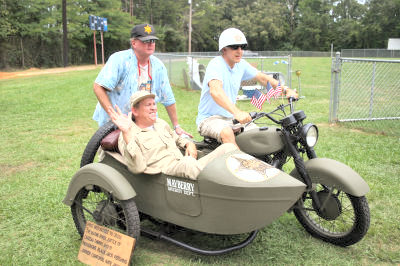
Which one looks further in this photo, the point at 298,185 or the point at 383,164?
the point at 383,164

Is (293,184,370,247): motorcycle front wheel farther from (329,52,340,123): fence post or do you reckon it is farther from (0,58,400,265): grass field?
(329,52,340,123): fence post

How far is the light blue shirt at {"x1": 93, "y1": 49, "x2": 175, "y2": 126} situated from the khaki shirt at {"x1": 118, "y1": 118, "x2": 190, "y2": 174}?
62 cm

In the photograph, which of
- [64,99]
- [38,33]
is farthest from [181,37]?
[64,99]

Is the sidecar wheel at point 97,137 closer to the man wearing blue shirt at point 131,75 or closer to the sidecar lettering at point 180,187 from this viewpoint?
the man wearing blue shirt at point 131,75

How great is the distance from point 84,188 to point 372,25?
2548 inches

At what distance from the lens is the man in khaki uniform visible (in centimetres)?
273

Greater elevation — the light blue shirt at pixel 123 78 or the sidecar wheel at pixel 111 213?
the light blue shirt at pixel 123 78

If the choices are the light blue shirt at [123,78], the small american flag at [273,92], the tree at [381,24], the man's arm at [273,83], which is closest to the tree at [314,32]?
the tree at [381,24]

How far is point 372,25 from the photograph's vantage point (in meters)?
58.5

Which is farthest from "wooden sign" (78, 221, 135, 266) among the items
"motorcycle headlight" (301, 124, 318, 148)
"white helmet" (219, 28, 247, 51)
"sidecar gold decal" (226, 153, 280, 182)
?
"white helmet" (219, 28, 247, 51)

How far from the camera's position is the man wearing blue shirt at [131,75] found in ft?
11.4

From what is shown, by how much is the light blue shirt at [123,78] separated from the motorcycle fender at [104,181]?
83cm

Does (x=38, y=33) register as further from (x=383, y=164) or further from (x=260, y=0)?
(x=260, y=0)

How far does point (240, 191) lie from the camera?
99.0 inches
